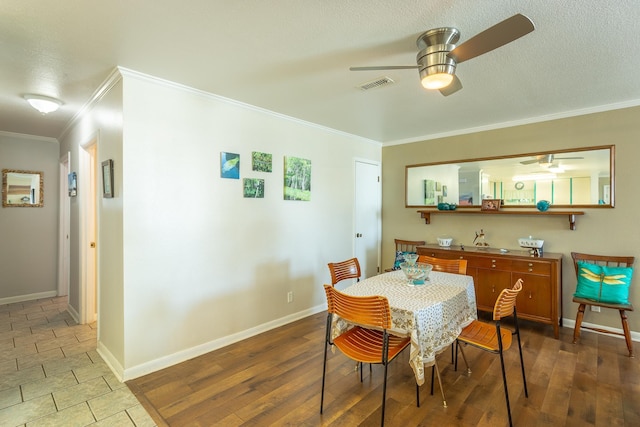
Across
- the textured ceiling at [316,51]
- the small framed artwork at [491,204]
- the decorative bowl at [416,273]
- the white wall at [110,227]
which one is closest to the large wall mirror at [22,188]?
the textured ceiling at [316,51]

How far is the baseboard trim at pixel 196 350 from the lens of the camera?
253cm

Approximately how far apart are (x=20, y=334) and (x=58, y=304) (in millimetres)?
1190

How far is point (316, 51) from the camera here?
2195 mm

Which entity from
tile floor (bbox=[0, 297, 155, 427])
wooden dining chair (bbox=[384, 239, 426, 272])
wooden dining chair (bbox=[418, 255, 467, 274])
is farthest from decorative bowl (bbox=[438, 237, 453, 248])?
tile floor (bbox=[0, 297, 155, 427])

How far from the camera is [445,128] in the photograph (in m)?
4.25

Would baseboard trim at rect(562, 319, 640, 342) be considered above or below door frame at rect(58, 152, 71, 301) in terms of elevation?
below

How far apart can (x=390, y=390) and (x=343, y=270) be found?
3.84 feet

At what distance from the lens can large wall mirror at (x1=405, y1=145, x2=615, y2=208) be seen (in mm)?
3385

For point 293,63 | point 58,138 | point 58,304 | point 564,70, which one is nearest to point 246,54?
point 293,63

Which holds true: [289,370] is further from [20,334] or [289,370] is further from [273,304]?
[20,334]

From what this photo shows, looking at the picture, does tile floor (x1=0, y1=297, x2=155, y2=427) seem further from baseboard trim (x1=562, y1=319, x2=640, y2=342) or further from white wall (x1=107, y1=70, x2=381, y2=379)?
baseboard trim (x1=562, y1=319, x2=640, y2=342)

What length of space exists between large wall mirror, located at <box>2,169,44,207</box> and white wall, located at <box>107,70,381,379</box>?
3.07 m

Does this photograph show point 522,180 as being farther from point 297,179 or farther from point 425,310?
point 425,310

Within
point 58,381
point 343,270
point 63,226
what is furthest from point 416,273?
point 63,226
